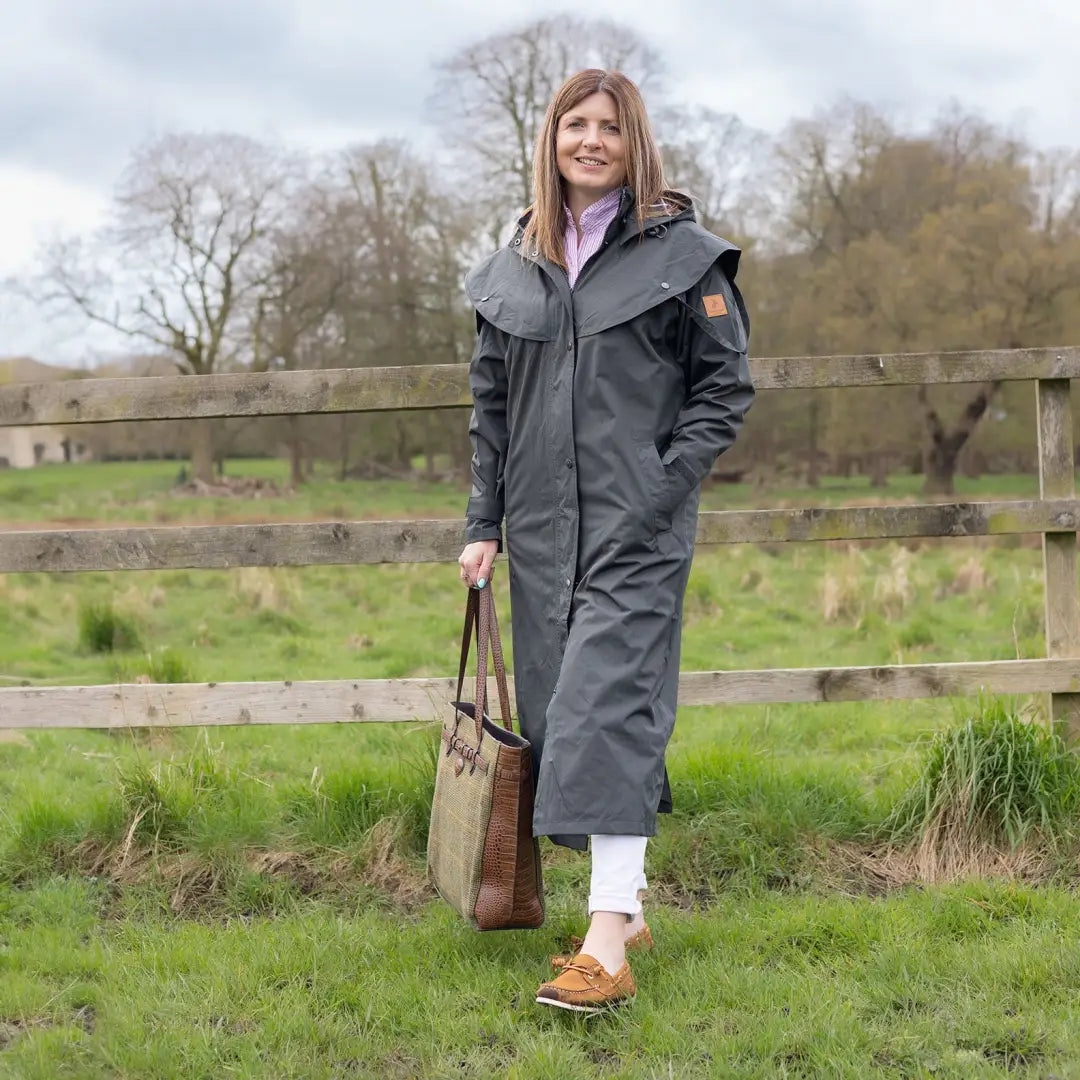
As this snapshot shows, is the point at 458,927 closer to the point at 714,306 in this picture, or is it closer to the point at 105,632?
the point at 714,306

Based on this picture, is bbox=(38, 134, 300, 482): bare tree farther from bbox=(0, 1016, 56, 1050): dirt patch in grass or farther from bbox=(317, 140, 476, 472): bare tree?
bbox=(0, 1016, 56, 1050): dirt patch in grass

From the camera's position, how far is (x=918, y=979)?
2859 mm

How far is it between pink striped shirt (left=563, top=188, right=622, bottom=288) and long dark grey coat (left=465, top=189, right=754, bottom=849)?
0.14ft

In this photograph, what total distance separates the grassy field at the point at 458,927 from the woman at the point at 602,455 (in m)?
0.26

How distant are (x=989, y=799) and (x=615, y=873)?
1.47 m

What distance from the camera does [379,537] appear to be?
Answer: 379 centimetres

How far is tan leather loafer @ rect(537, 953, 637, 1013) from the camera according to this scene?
2.69 meters

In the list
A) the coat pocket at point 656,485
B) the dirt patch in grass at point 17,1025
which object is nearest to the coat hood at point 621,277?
the coat pocket at point 656,485

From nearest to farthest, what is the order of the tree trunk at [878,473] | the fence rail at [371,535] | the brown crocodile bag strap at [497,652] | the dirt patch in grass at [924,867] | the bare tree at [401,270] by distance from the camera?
the brown crocodile bag strap at [497,652] < the dirt patch in grass at [924,867] < the fence rail at [371,535] < the bare tree at [401,270] < the tree trunk at [878,473]

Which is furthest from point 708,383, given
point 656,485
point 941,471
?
point 941,471

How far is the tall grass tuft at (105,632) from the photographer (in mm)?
7988

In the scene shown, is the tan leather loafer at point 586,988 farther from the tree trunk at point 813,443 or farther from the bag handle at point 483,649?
the tree trunk at point 813,443

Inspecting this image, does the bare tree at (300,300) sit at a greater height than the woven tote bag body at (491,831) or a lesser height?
greater

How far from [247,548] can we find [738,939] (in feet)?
6.21
